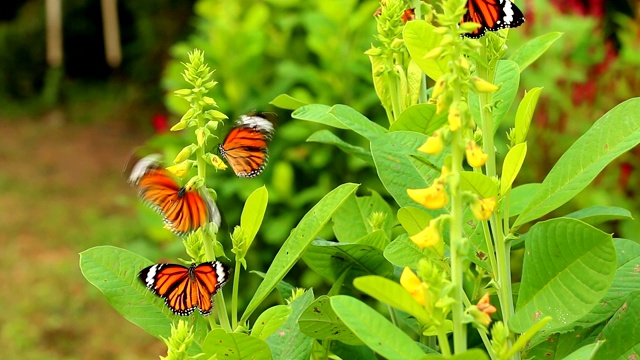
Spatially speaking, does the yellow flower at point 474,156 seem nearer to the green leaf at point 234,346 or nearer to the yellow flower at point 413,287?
the yellow flower at point 413,287

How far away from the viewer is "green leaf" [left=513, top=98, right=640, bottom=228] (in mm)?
880

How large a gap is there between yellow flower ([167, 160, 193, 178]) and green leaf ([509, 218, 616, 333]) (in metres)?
0.37

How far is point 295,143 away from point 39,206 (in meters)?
4.63

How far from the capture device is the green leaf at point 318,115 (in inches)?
36.8

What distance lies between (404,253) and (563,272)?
173mm

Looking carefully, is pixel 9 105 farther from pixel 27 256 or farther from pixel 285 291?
pixel 285 291

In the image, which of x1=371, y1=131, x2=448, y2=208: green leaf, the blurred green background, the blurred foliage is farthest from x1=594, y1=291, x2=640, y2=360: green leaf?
the blurred foliage

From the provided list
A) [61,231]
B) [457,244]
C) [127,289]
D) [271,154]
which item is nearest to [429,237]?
[457,244]

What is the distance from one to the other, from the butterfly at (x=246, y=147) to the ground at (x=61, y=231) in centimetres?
229

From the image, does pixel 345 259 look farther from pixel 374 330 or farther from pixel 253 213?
pixel 374 330

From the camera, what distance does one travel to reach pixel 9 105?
11445 millimetres

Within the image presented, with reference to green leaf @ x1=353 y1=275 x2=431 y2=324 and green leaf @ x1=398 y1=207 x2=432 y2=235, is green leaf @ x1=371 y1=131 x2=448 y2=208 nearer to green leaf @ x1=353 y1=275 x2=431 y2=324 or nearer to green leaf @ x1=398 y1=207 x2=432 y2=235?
green leaf @ x1=398 y1=207 x2=432 y2=235

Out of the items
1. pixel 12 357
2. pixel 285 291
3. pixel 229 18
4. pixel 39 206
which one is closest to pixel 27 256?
pixel 39 206

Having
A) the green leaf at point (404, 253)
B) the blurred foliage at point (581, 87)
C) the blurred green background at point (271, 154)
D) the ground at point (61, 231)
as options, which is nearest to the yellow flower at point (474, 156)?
the green leaf at point (404, 253)
